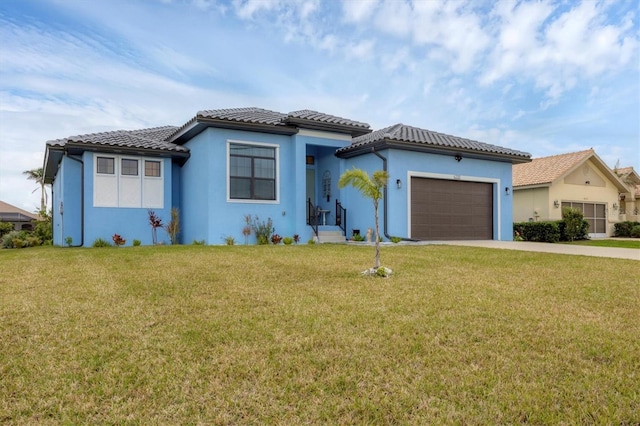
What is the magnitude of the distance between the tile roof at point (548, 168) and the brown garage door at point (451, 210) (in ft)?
21.9

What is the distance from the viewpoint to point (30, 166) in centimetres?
3850

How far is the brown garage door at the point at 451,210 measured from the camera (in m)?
15.8

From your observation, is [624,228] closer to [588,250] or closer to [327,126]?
[588,250]

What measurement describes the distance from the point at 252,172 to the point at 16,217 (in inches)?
1296

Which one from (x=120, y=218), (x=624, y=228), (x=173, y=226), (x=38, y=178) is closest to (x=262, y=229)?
(x=173, y=226)

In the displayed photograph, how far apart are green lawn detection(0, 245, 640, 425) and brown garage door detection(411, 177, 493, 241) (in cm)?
877

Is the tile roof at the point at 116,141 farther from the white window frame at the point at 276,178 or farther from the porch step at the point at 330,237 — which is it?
the porch step at the point at 330,237

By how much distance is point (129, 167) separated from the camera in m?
15.1

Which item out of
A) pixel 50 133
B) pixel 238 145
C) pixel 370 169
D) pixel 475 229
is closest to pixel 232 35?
pixel 238 145

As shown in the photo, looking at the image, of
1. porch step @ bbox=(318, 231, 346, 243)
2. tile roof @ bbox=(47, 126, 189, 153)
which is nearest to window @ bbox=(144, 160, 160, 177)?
tile roof @ bbox=(47, 126, 189, 153)

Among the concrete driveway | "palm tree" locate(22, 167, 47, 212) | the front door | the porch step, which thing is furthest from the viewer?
"palm tree" locate(22, 167, 47, 212)

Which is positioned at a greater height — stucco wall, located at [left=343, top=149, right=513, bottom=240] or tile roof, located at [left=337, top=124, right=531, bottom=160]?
tile roof, located at [left=337, top=124, right=531, bottom=160]

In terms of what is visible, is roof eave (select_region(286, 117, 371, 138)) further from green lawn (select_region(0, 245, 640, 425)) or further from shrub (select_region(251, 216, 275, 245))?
green lawn (select_region(0, 245, 640, 425))

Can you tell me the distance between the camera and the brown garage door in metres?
15.8
